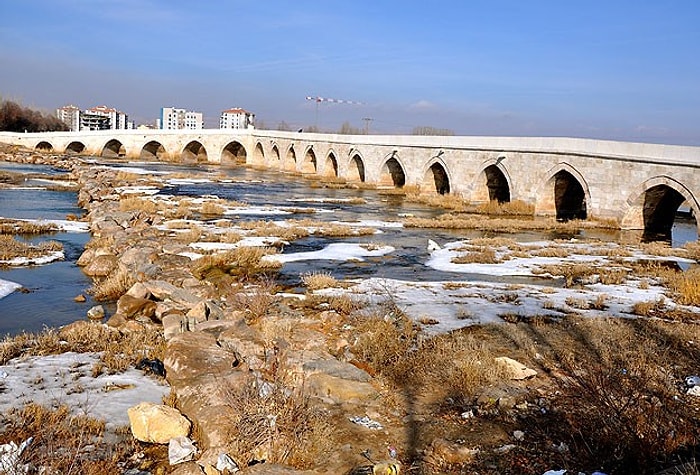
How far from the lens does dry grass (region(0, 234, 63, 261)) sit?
1223 centimetres

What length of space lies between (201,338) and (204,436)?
6.90 ft

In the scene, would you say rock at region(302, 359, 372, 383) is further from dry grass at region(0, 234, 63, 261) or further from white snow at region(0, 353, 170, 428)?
dry grass at region(0, 234, 63, 261)

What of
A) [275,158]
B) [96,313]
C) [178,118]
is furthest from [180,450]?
[178,118]

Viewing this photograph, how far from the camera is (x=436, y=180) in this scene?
3331 cm

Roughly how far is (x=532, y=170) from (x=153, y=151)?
167 feet

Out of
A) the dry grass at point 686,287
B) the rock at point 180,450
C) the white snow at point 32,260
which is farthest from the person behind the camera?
the white snow at point 32,260

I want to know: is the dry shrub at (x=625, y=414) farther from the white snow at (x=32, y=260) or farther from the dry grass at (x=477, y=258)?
the white snow at (x=32, y=260)

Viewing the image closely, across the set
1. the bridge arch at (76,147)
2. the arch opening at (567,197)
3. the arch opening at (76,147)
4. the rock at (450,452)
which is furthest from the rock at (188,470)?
Result: the arch opening at (76,147)

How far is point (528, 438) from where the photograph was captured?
4.50 metres

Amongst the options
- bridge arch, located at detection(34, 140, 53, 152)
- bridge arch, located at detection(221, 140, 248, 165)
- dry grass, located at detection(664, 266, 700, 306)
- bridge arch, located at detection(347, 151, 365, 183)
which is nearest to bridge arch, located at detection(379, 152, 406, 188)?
bridge arch, located at detection(347, 151, 365, 183)

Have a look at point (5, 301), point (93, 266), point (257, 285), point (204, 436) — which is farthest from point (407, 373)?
point (93, 266)

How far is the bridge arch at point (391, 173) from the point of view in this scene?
36.3 meters

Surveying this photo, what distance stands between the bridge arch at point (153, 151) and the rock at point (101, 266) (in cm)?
5011

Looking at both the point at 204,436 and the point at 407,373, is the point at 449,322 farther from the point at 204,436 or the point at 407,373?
the point at 204,436
